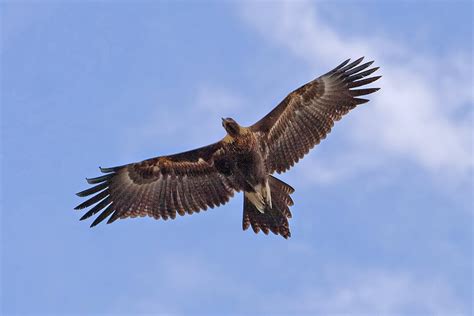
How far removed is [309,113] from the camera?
1410 centimetres

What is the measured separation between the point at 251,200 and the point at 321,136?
1.71m

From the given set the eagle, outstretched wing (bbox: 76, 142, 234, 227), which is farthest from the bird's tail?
outstretched wing (bbox: 76, 142, 234, 227)

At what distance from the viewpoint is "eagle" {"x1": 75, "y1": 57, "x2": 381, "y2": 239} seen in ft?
45.2

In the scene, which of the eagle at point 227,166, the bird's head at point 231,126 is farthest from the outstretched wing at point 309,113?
the bird's head at point 231,126

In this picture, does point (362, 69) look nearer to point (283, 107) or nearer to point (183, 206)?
point (283, 107)

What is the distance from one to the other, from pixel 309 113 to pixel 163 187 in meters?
2.93

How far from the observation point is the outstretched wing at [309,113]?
1395cm

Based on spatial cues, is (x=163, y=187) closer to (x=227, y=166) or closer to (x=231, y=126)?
(x=227, y=166)

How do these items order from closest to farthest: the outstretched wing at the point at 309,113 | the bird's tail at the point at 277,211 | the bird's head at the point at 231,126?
the bird's head at the point at 231,126, the bird's tail at the point at 277,211, the outstretched wing at the point at 309,113

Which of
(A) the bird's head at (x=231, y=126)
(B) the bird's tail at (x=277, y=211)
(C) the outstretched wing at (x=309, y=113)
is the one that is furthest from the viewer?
(C) the outstretched wing at (x=309, y=113)

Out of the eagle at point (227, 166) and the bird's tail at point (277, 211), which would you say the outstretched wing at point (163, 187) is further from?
the bird's tail at point (277, 211)

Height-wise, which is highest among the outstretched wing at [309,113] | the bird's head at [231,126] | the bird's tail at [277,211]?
the outstretched wing at [309,113]

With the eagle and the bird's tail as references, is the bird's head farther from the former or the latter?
the bird's tail

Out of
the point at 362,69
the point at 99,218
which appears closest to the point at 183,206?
the point at 99,218
